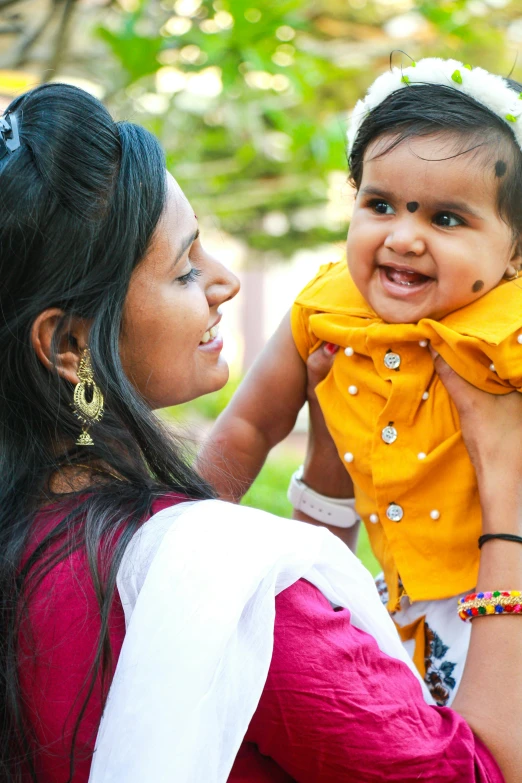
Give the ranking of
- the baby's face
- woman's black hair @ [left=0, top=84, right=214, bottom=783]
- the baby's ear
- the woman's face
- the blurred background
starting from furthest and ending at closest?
1. the blurred background
2. the baby's ear
3. the baby's face
4. the woman's face
5. woman's black hair @ [left=0, top=84, right=214, bottom=783]

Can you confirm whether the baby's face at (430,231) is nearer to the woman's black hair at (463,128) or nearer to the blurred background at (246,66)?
the woman's black hair at (463,128)

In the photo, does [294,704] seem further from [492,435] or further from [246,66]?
[246,66]

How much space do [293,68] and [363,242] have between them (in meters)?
2.12

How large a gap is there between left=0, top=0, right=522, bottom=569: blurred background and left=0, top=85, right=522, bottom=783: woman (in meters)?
0.28

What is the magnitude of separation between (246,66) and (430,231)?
2.17 m

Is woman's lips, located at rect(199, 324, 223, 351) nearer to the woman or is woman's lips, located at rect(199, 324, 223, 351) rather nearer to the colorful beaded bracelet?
the woman

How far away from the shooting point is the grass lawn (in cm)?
426

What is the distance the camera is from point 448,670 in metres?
1.88

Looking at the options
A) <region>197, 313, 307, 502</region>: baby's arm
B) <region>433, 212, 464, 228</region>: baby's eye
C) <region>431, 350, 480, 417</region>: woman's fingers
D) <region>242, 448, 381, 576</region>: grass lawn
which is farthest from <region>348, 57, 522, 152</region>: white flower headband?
<region>242, 448, 381, 576</region>: grass lawn

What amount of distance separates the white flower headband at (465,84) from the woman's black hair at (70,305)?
589 mm

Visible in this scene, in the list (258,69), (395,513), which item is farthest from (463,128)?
(258,69)

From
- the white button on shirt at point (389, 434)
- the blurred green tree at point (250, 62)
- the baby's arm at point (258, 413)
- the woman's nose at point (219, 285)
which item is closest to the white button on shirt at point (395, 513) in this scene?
the white button on shirt at point (389, 434)

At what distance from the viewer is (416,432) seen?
6.12 ft

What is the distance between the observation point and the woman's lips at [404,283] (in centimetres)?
→ 181
